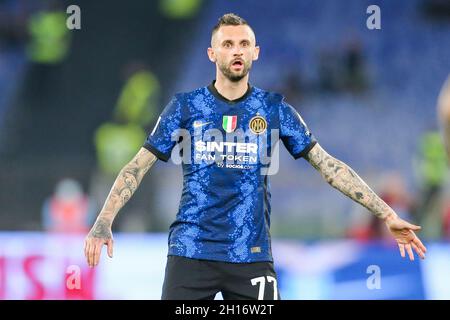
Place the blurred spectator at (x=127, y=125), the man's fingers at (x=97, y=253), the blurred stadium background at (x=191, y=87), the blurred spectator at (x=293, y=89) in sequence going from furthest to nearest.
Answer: the blurred spectator at (x=293, y=89), the blurred spectator at (x=127, y=125), the blurred stadium background at (x=191, y=87), the man's fingers at (x=97, y=253)

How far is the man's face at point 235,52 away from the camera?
18.7 ft

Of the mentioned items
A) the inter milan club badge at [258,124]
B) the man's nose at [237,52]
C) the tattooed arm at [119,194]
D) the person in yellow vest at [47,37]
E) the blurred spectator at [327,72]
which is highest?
the person in yellow vest at [47,37]

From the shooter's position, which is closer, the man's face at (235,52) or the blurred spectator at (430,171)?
the man's face at (235,52)

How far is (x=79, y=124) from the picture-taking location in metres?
16.6

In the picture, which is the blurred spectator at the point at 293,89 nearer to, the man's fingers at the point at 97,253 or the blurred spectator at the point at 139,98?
the blurred spectator at the point at 139,98

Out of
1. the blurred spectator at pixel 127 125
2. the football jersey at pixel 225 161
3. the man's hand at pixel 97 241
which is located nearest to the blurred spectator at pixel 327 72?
the blurred spectator at pixel 127 125

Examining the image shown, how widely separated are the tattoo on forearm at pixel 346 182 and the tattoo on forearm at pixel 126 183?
913mm

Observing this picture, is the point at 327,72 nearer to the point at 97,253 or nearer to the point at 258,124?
the point at 258,124

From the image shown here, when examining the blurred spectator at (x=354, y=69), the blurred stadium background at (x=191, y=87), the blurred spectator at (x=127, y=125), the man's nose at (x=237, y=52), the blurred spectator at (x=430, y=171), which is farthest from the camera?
the blurred spectator at (x=354, y=69)

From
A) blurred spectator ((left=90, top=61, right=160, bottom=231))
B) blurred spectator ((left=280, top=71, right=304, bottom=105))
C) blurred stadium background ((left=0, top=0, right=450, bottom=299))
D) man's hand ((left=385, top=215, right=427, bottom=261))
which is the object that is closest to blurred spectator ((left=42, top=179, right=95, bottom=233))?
blurred stadium background ((left=0, top=0, right=450, bottom=299))

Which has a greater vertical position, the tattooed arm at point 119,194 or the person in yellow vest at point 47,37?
the person in yellow vest at point 47,37

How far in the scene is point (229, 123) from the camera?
5.78 metres

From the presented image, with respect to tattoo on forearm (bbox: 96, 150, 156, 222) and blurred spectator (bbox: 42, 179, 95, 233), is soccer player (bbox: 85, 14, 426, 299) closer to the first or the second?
tattoo on forearm (bbox: 96, 150, 156, 222)

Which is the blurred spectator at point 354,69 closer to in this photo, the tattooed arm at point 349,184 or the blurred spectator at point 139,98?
the blurred spectator at point 139,98
